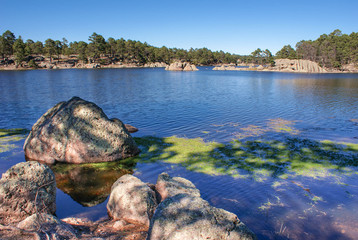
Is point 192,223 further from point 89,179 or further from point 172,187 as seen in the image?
point 89,179

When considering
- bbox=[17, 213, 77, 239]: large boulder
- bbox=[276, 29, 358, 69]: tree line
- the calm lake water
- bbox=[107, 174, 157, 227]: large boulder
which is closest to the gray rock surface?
bbox=[107, 174, 157, 227]: large boulder

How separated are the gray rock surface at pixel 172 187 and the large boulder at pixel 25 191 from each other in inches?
149

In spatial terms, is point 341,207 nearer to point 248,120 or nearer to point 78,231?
point 78,231

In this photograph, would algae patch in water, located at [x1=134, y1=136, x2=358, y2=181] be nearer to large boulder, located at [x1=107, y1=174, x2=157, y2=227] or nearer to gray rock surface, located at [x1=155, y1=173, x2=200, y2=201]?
gray rock surface, located at [x1=155, y1=173, x2=200, y2=201]

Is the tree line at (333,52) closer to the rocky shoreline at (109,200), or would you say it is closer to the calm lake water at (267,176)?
the calm lake water at (267,176)

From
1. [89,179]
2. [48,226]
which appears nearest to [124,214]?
[48,226]

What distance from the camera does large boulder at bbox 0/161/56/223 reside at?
25.7 ft

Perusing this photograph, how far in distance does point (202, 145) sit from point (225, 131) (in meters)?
4.29

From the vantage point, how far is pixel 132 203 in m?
8.04

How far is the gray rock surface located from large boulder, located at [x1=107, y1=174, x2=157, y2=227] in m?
0.40

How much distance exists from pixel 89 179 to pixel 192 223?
26.2 feet

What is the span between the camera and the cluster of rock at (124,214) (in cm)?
506

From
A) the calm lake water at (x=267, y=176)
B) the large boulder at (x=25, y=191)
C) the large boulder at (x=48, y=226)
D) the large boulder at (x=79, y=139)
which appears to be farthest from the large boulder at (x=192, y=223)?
the large boulder at (x=79, y=139)

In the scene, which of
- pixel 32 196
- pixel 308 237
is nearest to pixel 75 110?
pixel 32 196
